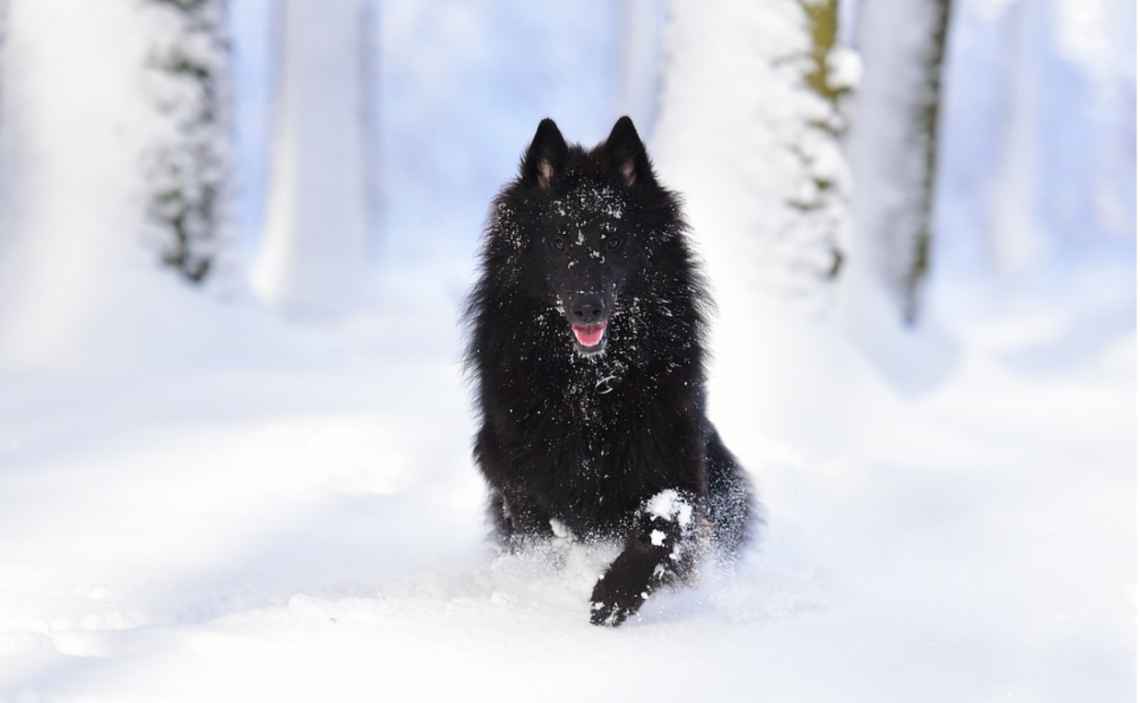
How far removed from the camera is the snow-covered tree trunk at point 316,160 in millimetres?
14789

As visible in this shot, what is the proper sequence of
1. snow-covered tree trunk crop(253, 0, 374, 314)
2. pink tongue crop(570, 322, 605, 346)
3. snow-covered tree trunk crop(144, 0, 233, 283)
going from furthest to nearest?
snow-covered tree trunk crop(253, 0, 374, 314) < snow-covered tree trunk crop(144, 0, 233, 283) < pink tongue crop(570, 322, 605, 346)


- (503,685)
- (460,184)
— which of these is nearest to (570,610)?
(503,685)

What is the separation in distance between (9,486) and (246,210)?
32.8 metres

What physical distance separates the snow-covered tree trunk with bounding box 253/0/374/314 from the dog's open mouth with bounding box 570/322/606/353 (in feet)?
35.4

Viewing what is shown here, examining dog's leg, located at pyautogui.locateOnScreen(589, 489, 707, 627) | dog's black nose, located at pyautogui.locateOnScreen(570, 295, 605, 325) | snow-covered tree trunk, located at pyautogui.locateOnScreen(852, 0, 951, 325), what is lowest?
dog's leg, located at pyautogui.locateOnScreen(589, 489, 707, 627)

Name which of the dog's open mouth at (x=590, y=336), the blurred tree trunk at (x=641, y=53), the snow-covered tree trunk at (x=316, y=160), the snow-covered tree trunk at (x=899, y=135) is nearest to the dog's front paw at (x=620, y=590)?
the dog's open mouth at (x=590, y=336)

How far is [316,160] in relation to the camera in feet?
48.9

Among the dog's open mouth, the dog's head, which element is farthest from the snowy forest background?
the dog's head

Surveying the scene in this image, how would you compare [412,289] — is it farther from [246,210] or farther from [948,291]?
[246,210]

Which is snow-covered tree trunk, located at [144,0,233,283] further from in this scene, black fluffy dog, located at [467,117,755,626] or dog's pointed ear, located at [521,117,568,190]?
dog's pointed ear, located at [521,117,568,190]

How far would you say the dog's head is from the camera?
14.0 feet

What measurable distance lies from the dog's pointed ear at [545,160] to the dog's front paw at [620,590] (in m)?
1.41

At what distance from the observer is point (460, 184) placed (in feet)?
133

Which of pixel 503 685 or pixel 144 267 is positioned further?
pixel 144 267
